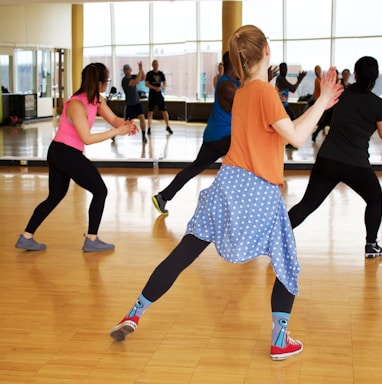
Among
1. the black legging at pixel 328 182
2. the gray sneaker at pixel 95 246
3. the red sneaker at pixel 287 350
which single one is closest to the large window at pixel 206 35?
the black legging at pixel 328 182

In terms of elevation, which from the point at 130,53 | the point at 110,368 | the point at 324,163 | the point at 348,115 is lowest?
the point at 110,368

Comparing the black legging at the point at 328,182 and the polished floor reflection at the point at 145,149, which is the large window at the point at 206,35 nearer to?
the polished floor reflection at the point at 145,149

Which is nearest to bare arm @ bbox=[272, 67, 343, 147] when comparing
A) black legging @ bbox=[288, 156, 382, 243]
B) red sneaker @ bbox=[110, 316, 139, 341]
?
red sneaker @ bbox=[110, 316, 139, 341]

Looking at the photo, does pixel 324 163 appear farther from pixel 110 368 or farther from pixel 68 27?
pixel 68 27

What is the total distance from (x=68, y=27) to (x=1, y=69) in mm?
1578

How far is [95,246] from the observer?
600 centimetres

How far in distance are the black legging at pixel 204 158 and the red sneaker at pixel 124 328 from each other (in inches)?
136

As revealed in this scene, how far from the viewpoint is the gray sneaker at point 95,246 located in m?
5.99

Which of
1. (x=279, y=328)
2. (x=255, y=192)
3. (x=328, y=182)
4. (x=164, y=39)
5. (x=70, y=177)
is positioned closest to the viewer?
(x=255, y=192)

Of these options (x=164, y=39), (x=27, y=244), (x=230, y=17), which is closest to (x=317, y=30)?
(x=230, y=17)

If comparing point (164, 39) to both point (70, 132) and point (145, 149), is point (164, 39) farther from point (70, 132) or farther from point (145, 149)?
point (70, 132)

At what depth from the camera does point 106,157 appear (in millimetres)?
11562

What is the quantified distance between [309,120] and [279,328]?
100 centimetres

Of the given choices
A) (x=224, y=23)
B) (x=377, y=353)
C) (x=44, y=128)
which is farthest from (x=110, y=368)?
(x=44, y=128)
